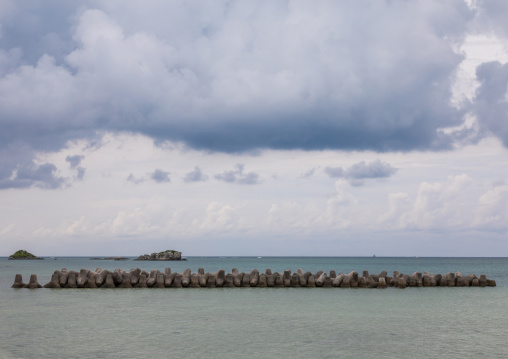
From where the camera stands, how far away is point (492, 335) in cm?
1680

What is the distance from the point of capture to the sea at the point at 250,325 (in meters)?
14.0

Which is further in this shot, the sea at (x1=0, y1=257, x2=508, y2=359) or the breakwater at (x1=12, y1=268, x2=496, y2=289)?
the breakwater at (x1=12, y1=268, x2=496, y2=289)

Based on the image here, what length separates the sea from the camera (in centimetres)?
1402

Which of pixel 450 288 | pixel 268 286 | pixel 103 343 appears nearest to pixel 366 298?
pixel 268 286

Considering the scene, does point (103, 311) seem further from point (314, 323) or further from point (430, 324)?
point (430, 324)

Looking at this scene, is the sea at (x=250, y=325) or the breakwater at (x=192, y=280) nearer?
the sea at (x=250, y=325)

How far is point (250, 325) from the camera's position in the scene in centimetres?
1834

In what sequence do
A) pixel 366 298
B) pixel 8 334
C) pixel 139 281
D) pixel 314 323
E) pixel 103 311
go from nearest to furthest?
pixel 8 334 < pixel 314 323 < pixel 103 311 < pixel 366 298 < pixel 139 281

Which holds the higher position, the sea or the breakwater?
the breakwater

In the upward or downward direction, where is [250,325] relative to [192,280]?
downward

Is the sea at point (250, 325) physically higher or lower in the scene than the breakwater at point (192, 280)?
lower

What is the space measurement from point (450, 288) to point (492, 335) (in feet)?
64.5

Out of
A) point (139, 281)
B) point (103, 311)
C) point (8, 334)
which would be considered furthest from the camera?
point (139, 281)

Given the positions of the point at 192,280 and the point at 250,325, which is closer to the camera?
the point at 250,325
